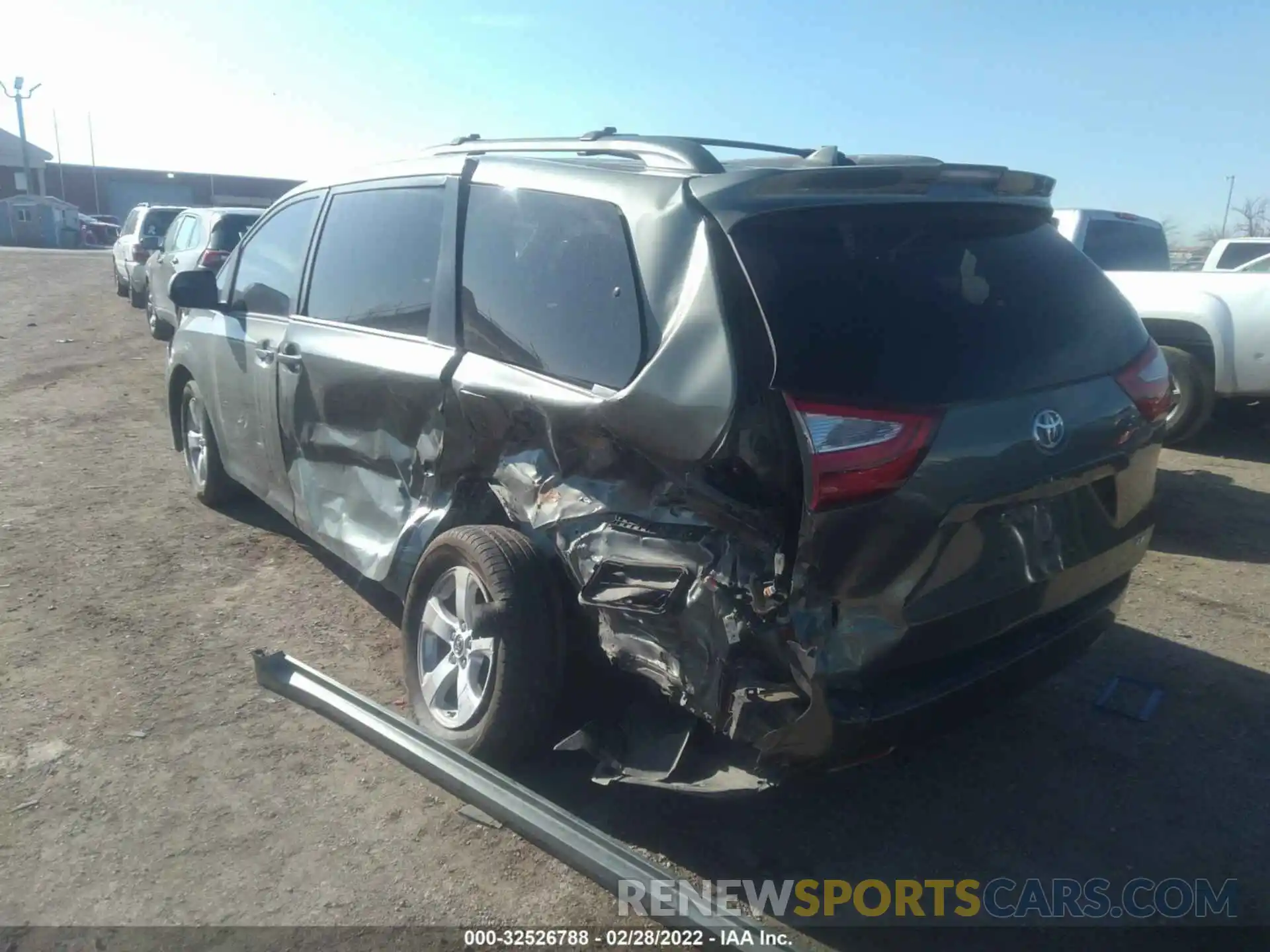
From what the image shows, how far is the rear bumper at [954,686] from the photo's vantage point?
2.70 meters

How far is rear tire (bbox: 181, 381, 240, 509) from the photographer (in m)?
6.27

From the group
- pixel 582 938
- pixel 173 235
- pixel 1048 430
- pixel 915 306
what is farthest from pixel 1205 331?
pixel 173 235

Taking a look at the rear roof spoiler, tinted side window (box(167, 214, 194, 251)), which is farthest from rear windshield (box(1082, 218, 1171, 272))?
tinted side window (box(167, 214, 194, 251))

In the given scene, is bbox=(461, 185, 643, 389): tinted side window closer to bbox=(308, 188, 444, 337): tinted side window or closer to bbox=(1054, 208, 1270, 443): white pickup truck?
bbox=(308, 188, 444, 337): tinted side window

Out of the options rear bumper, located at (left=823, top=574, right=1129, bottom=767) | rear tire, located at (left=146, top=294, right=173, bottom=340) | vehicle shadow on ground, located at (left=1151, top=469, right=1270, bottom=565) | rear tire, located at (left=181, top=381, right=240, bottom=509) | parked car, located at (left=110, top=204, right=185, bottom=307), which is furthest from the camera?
parked car, located at (left=110, top=204, right=185, bottom=307)

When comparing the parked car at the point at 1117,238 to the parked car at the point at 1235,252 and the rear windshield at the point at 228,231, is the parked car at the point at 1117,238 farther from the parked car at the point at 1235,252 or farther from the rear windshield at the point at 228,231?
the rear windshield at the point at 228,231

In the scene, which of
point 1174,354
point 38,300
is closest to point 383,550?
point 1174,354

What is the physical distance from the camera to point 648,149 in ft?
11.1

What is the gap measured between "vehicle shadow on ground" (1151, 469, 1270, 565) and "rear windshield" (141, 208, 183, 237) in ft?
55.1

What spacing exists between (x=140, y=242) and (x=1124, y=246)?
51.1ft

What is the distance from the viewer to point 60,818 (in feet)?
11.0

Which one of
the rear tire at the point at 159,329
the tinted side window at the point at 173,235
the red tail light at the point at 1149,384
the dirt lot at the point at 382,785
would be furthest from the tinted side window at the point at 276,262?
the tinted side window at the point at 173,235

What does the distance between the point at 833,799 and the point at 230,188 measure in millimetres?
57584

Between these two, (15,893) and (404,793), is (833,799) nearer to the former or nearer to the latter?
(404,793)
